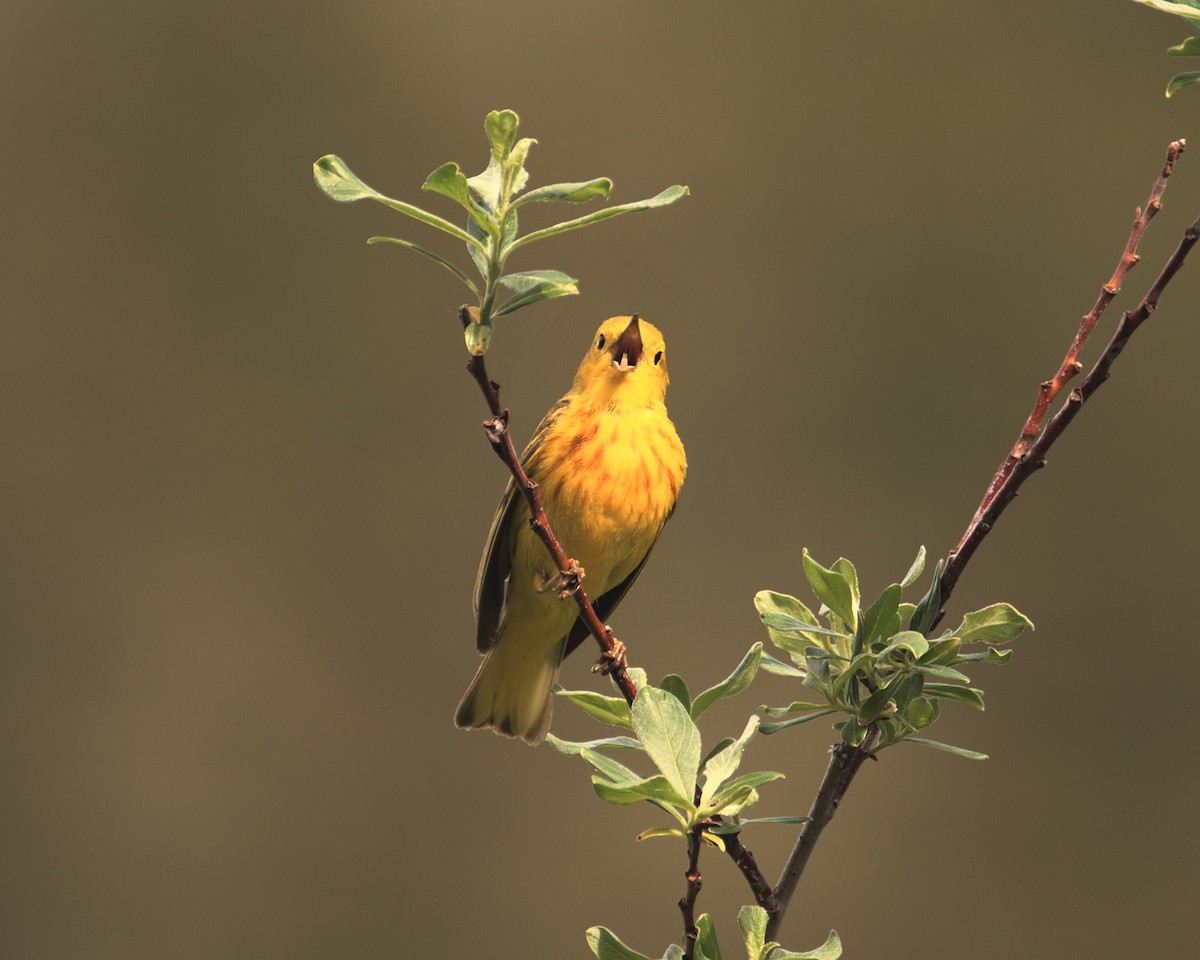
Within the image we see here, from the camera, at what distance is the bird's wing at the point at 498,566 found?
5.24 feet

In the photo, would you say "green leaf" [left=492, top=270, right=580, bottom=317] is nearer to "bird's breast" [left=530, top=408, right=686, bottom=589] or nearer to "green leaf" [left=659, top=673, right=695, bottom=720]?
"green leaf" [left=659, top=673, right=695, bottom=720]

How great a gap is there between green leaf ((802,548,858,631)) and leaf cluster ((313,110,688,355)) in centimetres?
23

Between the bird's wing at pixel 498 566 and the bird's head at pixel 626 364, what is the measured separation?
0.09 m

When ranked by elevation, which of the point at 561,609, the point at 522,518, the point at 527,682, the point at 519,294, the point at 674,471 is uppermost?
the point at 519,294

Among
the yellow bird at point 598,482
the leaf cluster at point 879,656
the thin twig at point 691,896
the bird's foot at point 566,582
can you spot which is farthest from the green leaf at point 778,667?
the yellow bird at point 598,482

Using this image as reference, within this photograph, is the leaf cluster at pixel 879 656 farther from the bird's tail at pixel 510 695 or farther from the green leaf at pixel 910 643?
the bird's tail at pixel 510 695

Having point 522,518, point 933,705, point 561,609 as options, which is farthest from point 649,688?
point 561,609

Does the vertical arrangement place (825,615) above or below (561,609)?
above

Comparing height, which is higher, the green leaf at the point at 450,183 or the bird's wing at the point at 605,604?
the green leaf at the point at 450,183

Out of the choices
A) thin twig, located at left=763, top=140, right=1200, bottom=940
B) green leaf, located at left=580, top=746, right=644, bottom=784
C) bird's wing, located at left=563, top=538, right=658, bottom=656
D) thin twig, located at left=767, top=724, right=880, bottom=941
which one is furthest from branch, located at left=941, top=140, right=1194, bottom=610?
bird's wing, located at left=563, top=538, right=658, bottom=656

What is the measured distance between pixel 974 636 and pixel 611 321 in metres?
1.02

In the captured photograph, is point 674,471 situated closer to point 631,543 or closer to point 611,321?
point 631,543

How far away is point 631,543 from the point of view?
1.66 metres

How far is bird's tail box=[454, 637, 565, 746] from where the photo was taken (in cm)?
184
